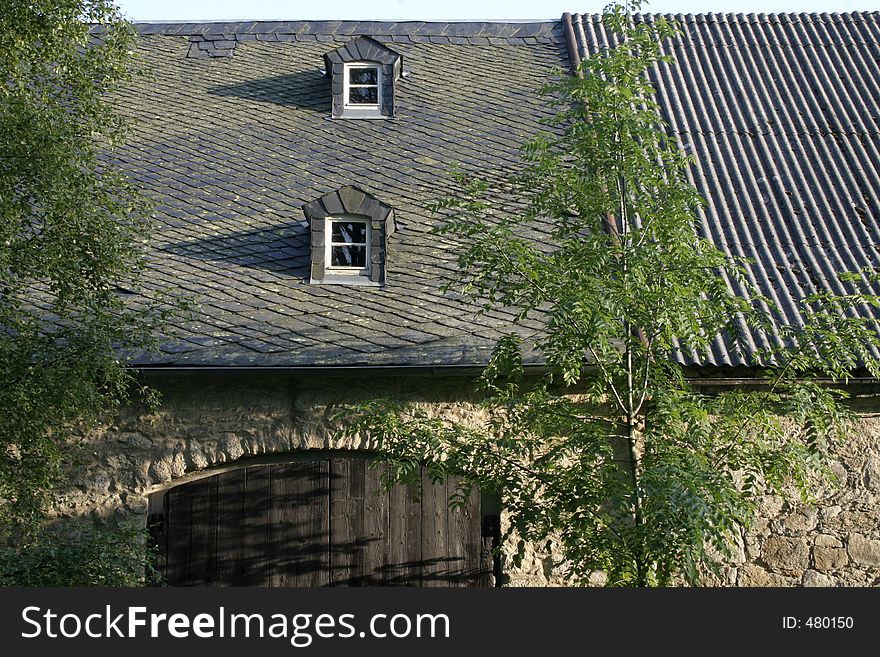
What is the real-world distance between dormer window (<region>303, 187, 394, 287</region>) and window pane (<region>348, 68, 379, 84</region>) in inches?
96.6

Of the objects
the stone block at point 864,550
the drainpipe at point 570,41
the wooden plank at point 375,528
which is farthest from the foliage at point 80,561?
the drainpipe at point 570,41

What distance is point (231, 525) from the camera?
297 inches

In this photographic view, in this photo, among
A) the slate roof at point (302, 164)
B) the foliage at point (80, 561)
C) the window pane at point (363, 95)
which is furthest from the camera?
the window pane at point (363, 95)

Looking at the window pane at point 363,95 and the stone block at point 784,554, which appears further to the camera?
the window pane at point 363,95

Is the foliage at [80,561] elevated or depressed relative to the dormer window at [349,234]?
depressed

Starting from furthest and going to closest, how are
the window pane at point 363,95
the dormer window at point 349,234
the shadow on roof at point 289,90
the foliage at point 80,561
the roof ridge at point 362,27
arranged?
the roof ridge at point 362,27, the shadow on roof at point 289,90, the window pane at point 363,95, the dormer window at point 349,234, the foliage at point 80,561

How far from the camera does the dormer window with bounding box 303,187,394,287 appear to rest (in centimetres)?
845

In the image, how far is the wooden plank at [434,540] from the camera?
7523mm

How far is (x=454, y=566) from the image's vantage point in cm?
753

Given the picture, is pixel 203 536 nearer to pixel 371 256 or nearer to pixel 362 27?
pixel 371 256

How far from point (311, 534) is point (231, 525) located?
572 millimetres

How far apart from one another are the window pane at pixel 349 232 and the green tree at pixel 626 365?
9.55ft

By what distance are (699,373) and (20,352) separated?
4538 mm

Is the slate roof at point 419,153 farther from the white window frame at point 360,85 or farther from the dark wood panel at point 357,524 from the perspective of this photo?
the dark wood panel at point 357,524
